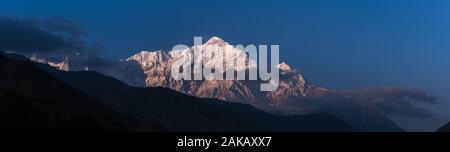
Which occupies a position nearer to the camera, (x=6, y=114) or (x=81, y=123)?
(x=81, y=123)
